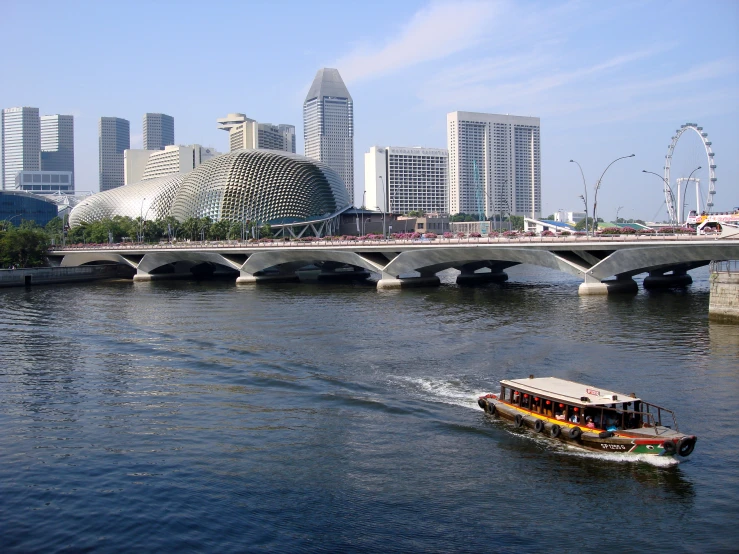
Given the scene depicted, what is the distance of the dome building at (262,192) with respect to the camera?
149m

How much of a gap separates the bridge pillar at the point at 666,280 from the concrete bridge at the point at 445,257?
10 cm

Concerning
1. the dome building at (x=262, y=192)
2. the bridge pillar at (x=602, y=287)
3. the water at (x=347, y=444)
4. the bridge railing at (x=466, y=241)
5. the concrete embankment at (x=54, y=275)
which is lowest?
the water at (x=347, y=444)

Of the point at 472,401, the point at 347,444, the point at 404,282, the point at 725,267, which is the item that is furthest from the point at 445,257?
the point at 347,444

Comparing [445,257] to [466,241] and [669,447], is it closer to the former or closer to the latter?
[466,241]

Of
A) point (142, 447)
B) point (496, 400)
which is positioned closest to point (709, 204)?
point (496, 400)

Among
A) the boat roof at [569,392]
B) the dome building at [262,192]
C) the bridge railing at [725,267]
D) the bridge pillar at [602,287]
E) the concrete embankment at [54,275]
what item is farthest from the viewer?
the dome building at [262,192]

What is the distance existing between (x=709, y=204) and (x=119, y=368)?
318ft

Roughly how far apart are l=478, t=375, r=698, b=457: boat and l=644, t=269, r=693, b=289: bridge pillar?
49.2 metres

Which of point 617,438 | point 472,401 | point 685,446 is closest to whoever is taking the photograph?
point 685,446

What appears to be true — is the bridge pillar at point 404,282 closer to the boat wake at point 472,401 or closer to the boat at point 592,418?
the boat wake at point 472,401

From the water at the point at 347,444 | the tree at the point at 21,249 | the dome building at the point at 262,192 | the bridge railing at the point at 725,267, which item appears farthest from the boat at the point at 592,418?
the dome building at the point at 262,192

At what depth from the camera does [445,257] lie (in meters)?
74.1

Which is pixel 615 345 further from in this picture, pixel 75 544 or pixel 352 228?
pixel 352 228

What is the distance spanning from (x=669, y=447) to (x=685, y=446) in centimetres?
45
